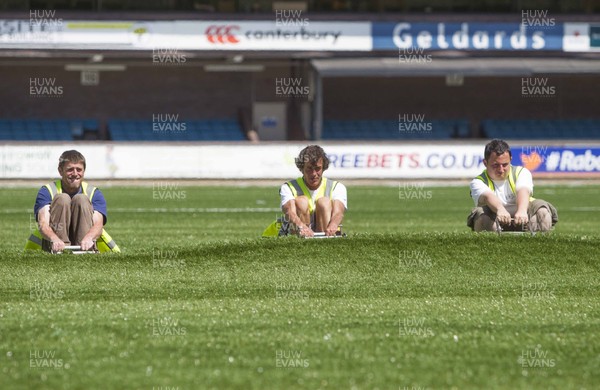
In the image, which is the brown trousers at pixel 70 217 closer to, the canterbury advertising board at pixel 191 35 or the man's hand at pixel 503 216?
the man's hand at pixel 503 216

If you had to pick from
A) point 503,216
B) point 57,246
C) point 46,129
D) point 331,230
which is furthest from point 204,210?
point 46,129

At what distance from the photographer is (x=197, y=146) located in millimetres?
33812

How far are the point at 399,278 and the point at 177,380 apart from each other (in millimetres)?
4483

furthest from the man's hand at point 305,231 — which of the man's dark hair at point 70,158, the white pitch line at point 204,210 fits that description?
the white pitch line at point 204,210

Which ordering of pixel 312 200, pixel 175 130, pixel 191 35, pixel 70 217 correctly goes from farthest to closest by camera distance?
pixel 175 130 < pixel 191 35 < pixel 312 200 < pixel 70 217

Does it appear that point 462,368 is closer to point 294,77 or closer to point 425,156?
point 425,156

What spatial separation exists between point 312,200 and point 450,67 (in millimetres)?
28129

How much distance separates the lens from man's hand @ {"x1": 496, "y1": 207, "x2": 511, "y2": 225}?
41.0ft

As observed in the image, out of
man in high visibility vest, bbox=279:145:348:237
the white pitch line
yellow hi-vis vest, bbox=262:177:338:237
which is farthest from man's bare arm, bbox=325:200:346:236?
the white pitch line

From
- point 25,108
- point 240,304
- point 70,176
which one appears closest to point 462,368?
point 240,304

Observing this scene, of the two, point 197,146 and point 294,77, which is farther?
point 294,77

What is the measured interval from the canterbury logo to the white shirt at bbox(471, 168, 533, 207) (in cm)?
2744

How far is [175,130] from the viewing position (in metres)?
41.0

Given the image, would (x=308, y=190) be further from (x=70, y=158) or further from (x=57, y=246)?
(x=57, y=246)
